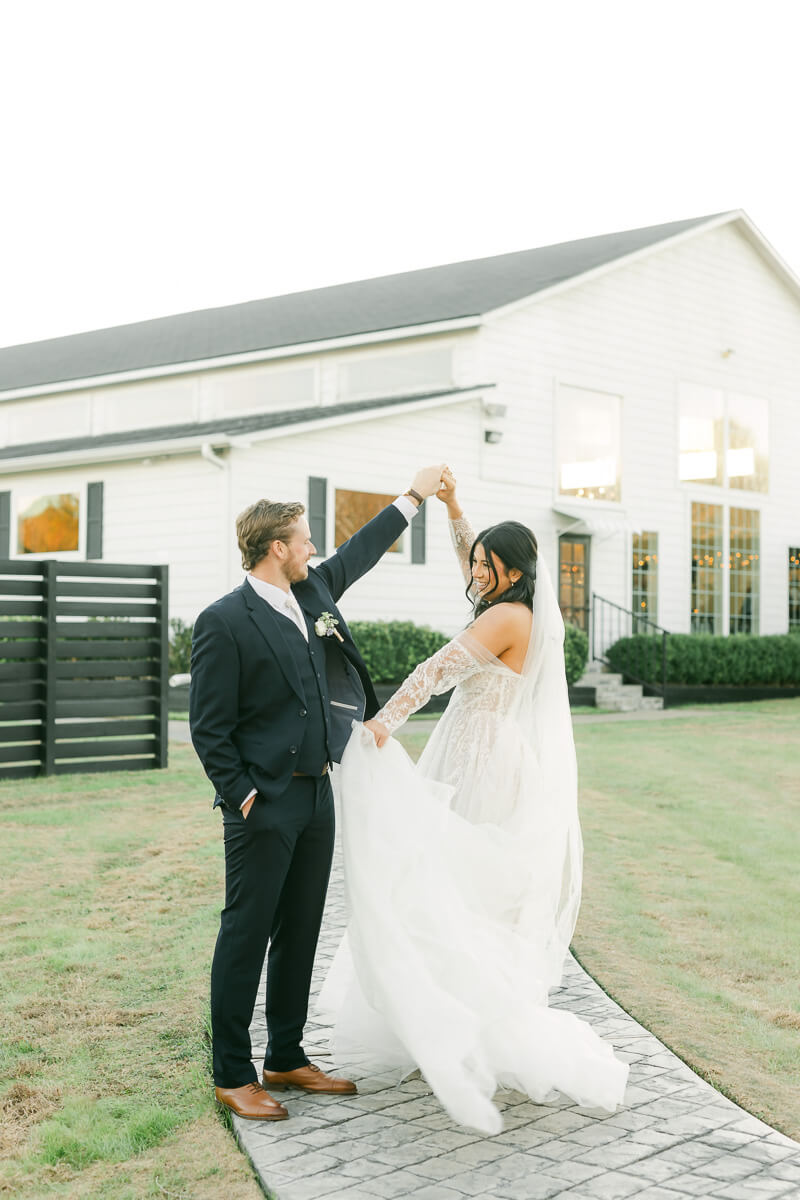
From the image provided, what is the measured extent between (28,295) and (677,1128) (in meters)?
47.2

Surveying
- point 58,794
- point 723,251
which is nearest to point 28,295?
point 723,251

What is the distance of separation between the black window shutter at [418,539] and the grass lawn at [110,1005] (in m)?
10.2

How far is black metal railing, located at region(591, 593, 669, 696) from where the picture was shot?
72.1 ft

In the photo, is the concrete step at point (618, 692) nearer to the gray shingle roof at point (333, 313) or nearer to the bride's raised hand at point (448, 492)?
the gray shingle roof at point (333, 313)

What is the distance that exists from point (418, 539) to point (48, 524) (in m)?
6.33

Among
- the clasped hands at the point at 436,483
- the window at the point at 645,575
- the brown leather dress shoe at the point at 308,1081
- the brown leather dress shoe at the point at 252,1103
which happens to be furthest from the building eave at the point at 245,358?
the brown leather dress shoe at the point at 252,1103

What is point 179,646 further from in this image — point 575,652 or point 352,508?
point 575,652

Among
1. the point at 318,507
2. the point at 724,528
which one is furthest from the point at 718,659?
the point at 318,507

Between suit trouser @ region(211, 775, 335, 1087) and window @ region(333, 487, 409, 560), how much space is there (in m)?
14.5

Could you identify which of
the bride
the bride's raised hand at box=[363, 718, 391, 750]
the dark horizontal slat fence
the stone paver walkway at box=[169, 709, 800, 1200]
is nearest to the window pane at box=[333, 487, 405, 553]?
the dark horizontal slat fence

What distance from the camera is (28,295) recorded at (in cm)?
4650

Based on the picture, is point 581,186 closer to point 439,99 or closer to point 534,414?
point 439,99

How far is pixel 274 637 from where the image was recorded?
395 centimetres

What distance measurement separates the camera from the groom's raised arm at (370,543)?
15.0ft
